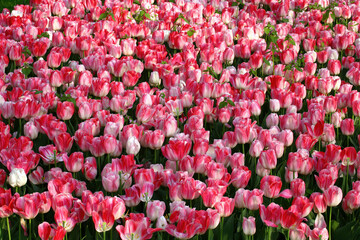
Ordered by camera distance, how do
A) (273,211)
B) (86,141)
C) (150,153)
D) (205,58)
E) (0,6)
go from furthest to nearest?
1. (0,6)
2. (205,58)
3. (150,153)
4. (86,141)
5. (273,211)

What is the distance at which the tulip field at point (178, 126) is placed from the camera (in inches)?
113

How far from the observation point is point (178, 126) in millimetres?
4250

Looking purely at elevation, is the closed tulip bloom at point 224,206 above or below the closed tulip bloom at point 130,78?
above

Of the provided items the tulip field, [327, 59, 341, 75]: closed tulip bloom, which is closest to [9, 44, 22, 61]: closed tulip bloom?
the tulip field

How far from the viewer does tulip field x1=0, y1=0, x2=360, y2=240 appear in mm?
2877

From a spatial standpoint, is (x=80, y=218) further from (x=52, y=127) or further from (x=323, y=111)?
(x=323, y=111)

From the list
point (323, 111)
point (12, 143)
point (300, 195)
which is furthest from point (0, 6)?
point (300, 195)

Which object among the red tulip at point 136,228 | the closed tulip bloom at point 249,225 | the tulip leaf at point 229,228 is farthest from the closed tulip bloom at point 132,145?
the closed tulip bloom at point 249,225

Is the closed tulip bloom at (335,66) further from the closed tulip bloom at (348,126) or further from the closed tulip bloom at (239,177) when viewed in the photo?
the closed tulip bloom at (239,177)

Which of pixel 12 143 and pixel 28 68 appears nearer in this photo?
pixel 12 143

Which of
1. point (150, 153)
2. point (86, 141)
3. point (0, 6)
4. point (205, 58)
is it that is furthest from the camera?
point (0, 6)

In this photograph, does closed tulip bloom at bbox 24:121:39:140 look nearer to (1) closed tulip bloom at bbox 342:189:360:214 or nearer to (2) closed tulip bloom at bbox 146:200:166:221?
(2) closed tulip bloom at bbox 146:200:166:221

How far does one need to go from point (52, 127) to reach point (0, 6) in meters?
5.07

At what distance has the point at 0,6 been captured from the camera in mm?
8289
